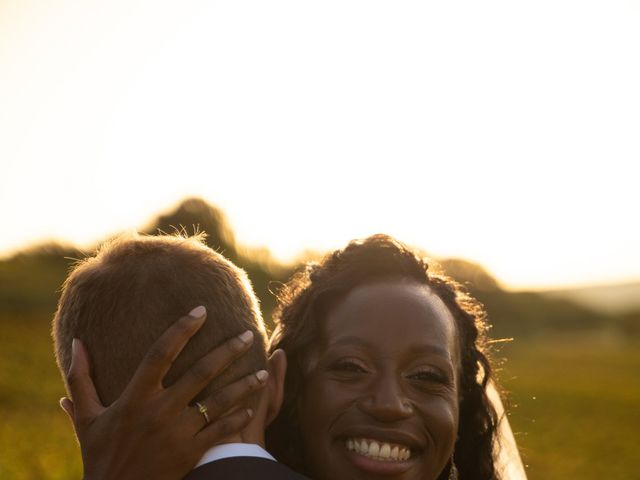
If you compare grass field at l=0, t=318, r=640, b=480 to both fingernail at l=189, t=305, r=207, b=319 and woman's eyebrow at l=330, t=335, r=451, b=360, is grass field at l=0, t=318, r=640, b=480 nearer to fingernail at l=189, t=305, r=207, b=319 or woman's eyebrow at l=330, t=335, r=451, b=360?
woman's eyebrow at l=330, t=335, r=451, b=360

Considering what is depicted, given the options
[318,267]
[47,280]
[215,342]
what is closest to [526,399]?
[47,280]

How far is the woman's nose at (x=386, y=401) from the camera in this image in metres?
3.46

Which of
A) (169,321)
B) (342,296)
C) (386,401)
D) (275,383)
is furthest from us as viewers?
(342,296)

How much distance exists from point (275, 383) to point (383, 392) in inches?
23.5

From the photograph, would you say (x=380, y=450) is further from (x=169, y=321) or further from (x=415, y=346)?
(x=169, y=321)

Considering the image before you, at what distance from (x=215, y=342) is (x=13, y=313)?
1561 cm

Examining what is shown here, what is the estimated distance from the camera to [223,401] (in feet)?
9.05

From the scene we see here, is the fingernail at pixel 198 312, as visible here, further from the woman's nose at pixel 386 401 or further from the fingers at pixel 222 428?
the woman's nose at pixel 386 401

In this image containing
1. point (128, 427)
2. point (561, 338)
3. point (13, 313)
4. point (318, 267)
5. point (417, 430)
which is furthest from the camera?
point (561, 338)

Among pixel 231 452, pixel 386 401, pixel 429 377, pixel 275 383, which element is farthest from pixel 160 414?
pixel 429 377

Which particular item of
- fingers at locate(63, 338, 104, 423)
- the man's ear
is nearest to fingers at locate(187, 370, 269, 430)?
the man's ear

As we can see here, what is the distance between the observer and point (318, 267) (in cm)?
421

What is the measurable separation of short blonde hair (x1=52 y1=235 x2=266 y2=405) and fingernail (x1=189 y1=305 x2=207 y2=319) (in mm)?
63

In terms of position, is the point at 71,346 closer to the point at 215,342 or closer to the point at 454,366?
the point at 215,342
